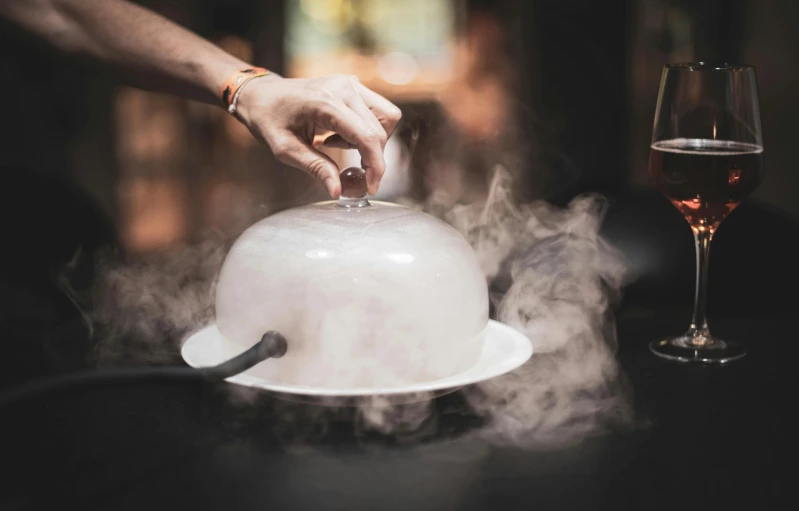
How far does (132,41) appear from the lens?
139cm

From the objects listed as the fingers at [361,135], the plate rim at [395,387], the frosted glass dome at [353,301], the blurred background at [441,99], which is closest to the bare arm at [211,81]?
the fingers at [361,135]

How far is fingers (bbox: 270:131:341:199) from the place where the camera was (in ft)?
3.24

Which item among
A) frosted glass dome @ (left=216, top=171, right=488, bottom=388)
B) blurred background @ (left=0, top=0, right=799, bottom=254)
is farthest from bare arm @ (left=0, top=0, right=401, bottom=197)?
blurred background @ (left=0, top=0, right=799, bottom=254)

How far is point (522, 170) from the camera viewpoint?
A: 3.68 m

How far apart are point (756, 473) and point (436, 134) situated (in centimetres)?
347

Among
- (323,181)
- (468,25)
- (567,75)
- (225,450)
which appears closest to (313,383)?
(225,450)

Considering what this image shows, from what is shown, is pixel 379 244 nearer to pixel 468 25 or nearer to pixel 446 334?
pixel 446 334

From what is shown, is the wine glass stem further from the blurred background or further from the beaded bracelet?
the blurred background

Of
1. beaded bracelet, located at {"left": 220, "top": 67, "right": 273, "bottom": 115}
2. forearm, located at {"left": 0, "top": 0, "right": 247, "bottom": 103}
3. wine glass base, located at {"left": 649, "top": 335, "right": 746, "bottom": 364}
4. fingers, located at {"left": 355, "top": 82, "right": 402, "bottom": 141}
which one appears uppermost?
forearm, located at {"left": 0, "top": 0, "right": 247, "bottom": 103}

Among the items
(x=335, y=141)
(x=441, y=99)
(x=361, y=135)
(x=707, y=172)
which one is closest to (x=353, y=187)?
(x=361, y=135)

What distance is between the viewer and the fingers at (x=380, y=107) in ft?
3.49

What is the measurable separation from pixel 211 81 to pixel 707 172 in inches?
29.5

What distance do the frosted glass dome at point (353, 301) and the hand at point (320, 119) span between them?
0.14m

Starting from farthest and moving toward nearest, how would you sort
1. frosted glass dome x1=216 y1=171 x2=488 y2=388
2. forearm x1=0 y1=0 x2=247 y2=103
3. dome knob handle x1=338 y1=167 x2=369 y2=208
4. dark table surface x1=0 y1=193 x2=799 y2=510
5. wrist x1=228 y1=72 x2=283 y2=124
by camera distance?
forearm x1=0 y1=0 x2=247 y2=103 → wrist x1=228 y1=72 x2=283 y2=124 → dome knob handle x1=338 y1=167 x2=369 y2=208 → frosted glass dome x1=216 y1=171 x2=488 y2=388 → dark table surface x1=0 y1=193 x2=799 y2=510
